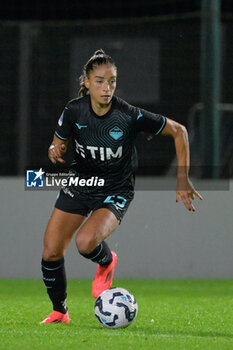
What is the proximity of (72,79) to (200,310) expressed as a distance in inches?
166

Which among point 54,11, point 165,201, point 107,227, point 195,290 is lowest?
point 195,290

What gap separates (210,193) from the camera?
428 inches

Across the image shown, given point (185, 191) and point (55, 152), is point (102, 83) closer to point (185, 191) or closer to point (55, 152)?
point (55, 152)

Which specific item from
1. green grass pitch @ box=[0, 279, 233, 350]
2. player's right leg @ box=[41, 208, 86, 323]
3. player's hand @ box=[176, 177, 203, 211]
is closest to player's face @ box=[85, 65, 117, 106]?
player's hand @ box=[176, 177, 203, 211]

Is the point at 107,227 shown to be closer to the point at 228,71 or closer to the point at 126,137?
the point at 126,137

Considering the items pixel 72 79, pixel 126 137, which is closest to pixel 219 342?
pixel 126 137

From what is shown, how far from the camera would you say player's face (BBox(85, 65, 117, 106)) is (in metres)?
6.89

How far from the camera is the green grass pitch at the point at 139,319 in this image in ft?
19.2

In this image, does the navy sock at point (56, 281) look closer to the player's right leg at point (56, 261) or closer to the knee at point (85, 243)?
the player's right leg at point (56, 261)

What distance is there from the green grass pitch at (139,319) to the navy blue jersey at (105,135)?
1159mm

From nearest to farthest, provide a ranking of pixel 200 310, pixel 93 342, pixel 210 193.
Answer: pixel 93 342
pixel 200 310
pixel 210 193

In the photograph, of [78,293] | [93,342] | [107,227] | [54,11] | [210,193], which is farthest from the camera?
[54,11]

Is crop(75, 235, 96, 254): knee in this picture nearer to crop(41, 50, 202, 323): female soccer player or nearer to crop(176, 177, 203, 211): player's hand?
crop(41, 50, 202, 323): female soccer player

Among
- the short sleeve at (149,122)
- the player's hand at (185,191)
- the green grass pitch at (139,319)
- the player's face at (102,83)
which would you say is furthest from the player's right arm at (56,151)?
the green grass pitch at (139,319)
